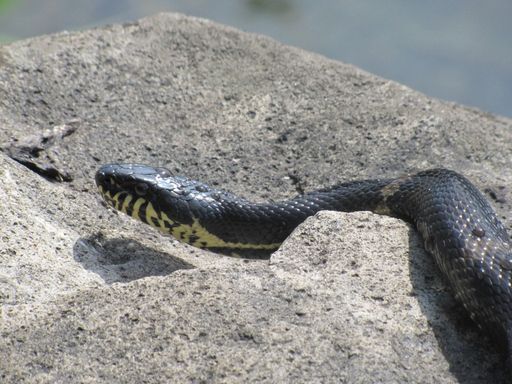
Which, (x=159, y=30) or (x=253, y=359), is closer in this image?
(x=253, y=359)

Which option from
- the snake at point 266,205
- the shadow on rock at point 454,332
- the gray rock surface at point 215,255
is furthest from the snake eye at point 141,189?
the shadow on rock at point 454,332

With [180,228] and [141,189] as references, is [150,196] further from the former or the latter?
[180,228]

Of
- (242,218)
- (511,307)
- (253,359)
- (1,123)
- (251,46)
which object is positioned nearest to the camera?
(253,359)

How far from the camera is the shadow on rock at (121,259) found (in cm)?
618

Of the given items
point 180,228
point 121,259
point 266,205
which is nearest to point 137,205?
point 180,228

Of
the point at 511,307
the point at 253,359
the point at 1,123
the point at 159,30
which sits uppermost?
the point at 159,30

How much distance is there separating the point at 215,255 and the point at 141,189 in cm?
69

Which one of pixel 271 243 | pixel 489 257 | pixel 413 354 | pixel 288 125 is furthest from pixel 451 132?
pixel 413 354

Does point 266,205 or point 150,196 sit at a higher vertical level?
point 266,205

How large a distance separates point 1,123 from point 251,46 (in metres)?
2.38

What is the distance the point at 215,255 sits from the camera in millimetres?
7203

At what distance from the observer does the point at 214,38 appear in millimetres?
9016

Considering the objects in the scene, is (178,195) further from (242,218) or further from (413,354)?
(413,354)

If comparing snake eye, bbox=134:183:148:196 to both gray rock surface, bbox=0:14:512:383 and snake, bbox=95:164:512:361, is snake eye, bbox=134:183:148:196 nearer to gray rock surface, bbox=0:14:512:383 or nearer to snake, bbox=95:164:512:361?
snake, bbox=95:164:512:361
